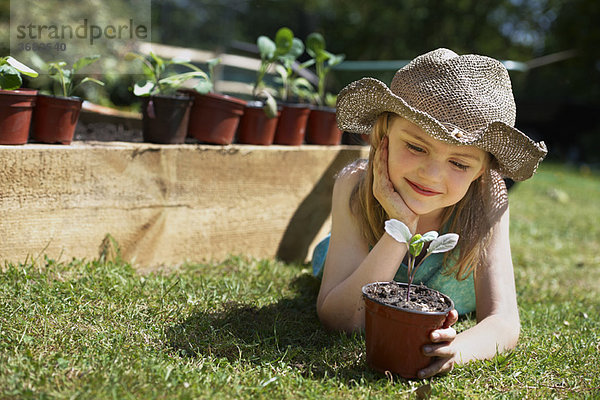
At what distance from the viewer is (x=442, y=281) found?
2.41 m

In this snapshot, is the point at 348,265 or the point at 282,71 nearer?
the point at 348,265

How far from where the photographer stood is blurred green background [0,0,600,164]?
27.8ft

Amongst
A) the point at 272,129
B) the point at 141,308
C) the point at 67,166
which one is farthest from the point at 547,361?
the point at 67,166

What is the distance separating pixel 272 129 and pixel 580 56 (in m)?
13.1

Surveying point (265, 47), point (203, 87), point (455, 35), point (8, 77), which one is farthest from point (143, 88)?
point (455, 35)

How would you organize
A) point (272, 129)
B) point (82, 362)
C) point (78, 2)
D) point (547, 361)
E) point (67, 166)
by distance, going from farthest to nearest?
point (78, 2), point (272, 129), point (67, 166), point (547, 361), point (82, 362)

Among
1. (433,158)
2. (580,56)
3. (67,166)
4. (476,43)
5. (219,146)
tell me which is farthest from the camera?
(476,43)

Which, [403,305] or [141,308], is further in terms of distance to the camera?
[141,308]

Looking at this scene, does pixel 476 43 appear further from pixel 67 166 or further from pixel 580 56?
pixel 67 166

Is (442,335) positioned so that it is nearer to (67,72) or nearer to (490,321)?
(490,321)

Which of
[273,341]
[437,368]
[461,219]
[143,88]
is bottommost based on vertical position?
[273,341]

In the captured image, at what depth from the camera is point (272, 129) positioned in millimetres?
3176

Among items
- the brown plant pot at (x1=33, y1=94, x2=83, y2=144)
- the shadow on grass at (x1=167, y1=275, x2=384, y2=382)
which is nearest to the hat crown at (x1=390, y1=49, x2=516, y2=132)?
the shadow on grass at (x1=167, y1=275, x2=384, y2=382)

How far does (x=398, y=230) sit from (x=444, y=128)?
37 centimetres
